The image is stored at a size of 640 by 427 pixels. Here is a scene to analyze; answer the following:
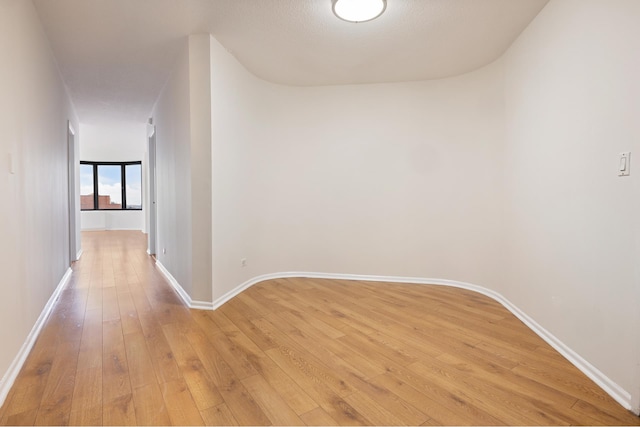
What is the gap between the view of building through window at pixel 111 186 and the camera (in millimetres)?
10039

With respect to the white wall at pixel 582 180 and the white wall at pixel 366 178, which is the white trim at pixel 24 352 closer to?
the white wall at pixel 366 178

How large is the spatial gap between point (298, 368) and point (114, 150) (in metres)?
9.81

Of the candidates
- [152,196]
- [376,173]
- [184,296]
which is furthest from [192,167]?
[152,196]

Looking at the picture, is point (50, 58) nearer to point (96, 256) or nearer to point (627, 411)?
point (96, 256)

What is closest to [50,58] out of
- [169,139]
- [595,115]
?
[169,139]

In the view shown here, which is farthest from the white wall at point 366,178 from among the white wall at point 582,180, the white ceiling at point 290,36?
the white wall at point 582,180

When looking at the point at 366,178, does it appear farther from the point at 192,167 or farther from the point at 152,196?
the point at 152,196

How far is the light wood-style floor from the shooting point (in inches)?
59.8

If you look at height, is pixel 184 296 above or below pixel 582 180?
below

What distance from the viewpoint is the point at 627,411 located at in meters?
1.56

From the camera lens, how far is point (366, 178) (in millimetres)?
3943

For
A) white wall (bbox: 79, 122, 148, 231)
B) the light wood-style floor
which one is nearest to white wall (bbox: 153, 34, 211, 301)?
the light wood-style floor

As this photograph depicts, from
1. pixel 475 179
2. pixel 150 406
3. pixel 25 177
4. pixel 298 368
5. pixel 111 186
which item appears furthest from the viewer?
pixel 111 186

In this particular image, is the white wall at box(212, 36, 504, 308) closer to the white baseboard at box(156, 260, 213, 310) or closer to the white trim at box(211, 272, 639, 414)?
the white trim at box(211, 272, 639, 414)
